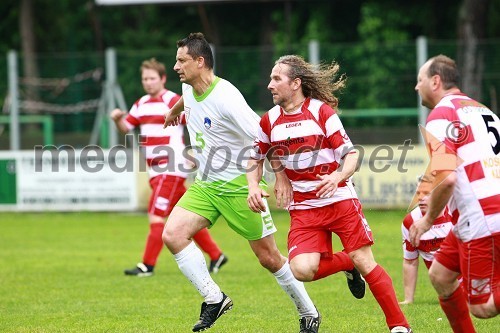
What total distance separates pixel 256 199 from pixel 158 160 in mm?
4609

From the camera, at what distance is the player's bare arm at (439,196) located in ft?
18.4

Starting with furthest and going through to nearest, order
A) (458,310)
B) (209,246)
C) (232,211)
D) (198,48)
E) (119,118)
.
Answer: (209,246) < (119,118) < (198,48) < (232,211) < (458,310)

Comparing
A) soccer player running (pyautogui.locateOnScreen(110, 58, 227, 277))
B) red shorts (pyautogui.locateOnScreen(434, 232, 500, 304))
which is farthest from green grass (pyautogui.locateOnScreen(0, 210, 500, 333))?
red shorts (pyautogui.locateOnScreen(434, 232, 500, 304))

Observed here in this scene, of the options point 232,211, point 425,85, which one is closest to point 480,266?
point 425,85

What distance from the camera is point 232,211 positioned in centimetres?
741

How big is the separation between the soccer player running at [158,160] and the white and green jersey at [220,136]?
3341mm

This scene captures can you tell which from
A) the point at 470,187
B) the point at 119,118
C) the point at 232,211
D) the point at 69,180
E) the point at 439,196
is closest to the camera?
the point at 439,196

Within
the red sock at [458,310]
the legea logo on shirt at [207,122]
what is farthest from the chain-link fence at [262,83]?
the red sock at [458,310]

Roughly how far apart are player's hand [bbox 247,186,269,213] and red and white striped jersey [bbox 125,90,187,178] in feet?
14.2

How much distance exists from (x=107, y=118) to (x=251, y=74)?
10.0 feet

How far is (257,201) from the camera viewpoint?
677 centimetres

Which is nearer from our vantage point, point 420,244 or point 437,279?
point 437,279

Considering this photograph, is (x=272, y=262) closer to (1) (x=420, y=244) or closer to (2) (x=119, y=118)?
(1) (x=420, y=244)

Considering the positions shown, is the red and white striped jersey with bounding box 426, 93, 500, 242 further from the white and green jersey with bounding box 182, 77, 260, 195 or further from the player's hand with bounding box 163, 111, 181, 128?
the player's hand with bounding box 163, 111, 181, 128
